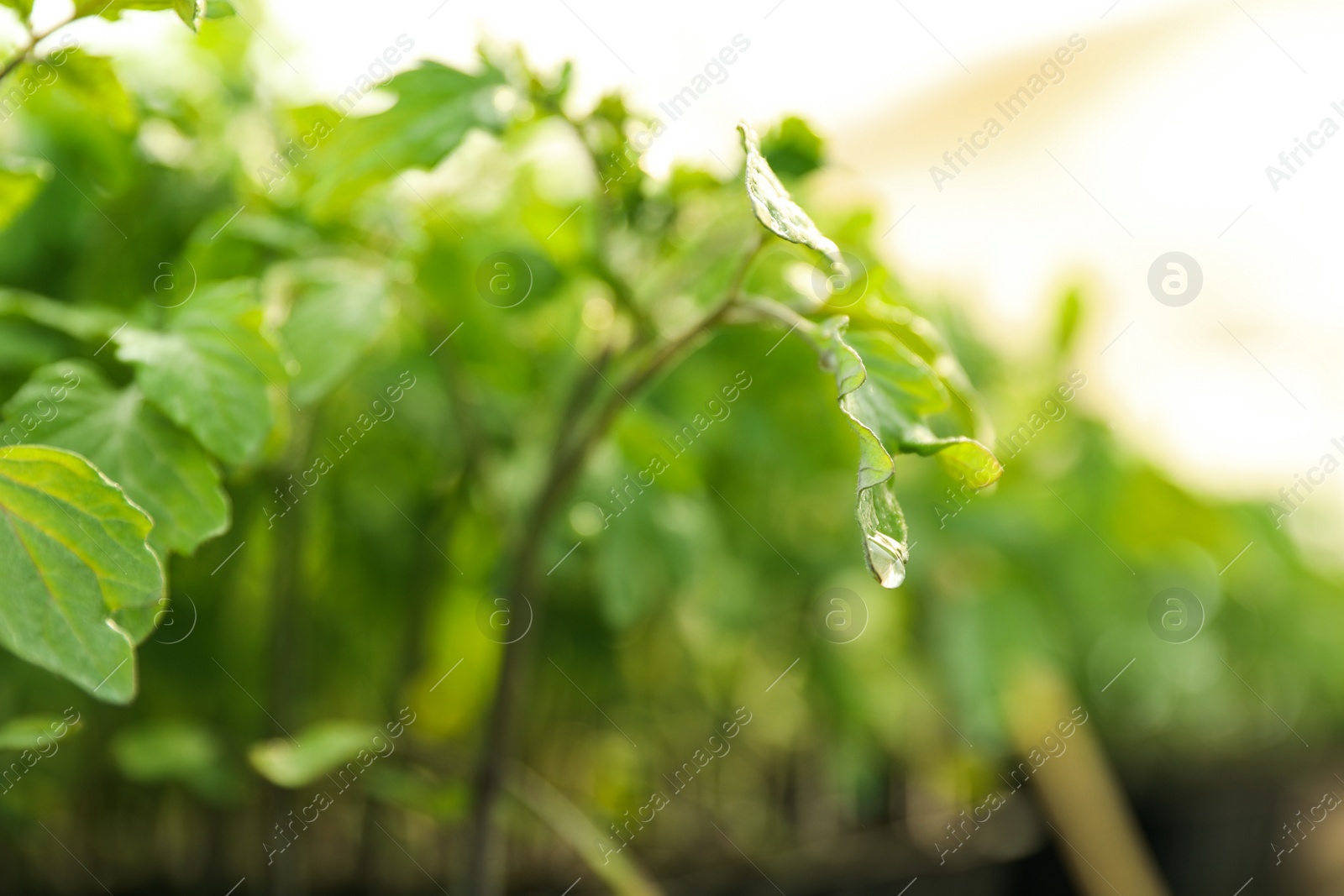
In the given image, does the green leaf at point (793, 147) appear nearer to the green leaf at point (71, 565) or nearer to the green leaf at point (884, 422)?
the green leaf at point (884, 422)

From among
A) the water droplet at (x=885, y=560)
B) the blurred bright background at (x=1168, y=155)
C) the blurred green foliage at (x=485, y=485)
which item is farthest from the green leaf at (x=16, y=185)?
the blurred bright background at (x=1168, y=155)

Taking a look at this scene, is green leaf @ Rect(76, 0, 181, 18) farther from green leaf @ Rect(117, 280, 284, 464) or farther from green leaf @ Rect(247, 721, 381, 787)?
green leaf @ Rect(247, 721, 381, 787)

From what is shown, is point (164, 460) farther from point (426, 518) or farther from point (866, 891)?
point (866, 891)

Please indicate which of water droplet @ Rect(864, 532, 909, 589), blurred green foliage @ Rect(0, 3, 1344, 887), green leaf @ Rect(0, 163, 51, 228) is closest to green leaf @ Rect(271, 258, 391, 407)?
blurred green foliage @ Rect(0, 3, 1344, 887)

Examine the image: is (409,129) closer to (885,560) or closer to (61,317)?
(61,317)

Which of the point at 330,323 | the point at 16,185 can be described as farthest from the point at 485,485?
the point at 16,185

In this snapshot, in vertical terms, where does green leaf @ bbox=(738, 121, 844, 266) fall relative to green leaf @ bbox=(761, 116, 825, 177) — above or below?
above
